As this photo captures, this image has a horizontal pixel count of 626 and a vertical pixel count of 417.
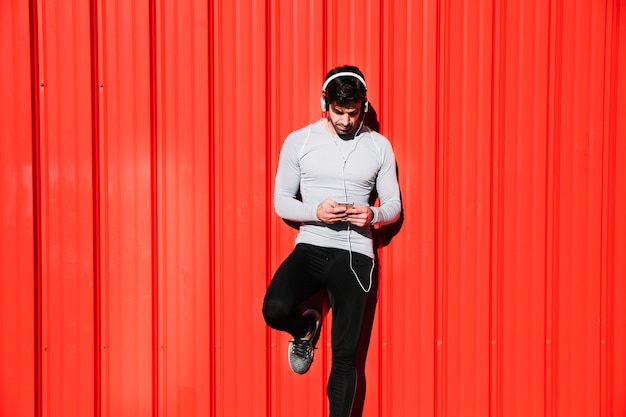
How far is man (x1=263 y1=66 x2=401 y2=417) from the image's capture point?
6.45 ft

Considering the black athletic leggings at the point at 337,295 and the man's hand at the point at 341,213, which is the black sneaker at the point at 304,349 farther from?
the man's hand at the point at 341,213

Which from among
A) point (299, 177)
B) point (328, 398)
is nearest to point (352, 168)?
point (299, 177)

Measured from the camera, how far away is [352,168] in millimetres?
2035

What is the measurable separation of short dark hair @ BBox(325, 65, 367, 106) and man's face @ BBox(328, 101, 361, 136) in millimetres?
23

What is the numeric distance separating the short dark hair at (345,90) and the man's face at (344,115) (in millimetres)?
23

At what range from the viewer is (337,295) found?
2047 millimetres

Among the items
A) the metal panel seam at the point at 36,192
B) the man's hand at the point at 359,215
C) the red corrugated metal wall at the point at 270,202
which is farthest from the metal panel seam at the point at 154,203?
the man's hand at the point at 359,215

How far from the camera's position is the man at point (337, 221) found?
1966mm

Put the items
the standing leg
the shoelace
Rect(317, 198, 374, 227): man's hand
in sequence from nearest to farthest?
Rect(317, 198, 374, 227): man's hand, the standing leg, the shoelace

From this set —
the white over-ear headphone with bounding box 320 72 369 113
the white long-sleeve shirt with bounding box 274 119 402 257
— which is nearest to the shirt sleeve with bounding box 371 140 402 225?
the white long-sleeve shirt with bounding box 274 119 402 257

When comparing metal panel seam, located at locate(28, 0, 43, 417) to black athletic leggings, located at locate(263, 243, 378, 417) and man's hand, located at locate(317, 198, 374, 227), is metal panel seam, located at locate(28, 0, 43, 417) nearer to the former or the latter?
black athletic leggings, located at locate(263, 243, 378, 417)

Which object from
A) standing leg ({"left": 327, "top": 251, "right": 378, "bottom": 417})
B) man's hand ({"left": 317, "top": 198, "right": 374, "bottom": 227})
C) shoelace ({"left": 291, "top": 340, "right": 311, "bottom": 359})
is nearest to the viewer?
man's hand ({"left": 317, "top": 198, "right": 374, "bottom": 227})

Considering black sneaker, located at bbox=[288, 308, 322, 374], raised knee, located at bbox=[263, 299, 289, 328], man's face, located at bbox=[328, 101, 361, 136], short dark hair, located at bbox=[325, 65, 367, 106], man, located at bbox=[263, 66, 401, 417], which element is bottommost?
black sneaker, located at bbox=[288, 308, 322, 374]

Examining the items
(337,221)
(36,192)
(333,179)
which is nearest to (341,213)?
(337,221)
